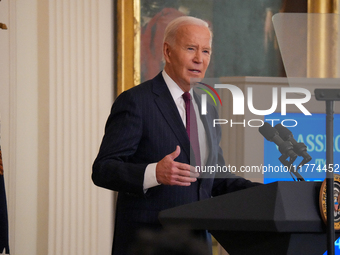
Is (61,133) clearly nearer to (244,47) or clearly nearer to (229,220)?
(244,47)

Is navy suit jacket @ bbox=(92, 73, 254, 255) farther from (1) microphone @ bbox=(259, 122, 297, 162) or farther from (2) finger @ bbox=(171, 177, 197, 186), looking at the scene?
(1) microphone @ bbox=(259, 122, 297, 162)

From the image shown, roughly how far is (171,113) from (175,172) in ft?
1.51

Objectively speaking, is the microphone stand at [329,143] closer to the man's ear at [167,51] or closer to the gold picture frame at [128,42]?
the man's ear at [167,51]

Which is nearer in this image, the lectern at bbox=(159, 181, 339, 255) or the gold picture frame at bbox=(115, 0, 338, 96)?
the lectern at bbox=(159, 181, 339, 255)

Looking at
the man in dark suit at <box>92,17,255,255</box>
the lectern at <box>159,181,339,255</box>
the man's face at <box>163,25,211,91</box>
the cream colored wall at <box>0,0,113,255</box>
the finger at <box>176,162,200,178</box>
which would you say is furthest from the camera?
Result: the cream colored wall at <box>0,0,113,255</box>

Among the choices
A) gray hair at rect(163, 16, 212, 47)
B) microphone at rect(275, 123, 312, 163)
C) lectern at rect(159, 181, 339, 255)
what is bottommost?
lectern at rect(159, 181, 339, 255)

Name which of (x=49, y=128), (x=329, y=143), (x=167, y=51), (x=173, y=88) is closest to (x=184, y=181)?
(x=329, y=143)

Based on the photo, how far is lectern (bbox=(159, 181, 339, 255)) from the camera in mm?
861

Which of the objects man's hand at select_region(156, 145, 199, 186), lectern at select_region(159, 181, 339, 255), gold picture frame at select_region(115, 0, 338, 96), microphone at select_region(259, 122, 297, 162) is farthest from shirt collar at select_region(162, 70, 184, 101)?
gold picture frame at select_region(115, 0, 338, 96)

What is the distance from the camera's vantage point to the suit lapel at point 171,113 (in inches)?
62.6

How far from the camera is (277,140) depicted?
1.00 meters

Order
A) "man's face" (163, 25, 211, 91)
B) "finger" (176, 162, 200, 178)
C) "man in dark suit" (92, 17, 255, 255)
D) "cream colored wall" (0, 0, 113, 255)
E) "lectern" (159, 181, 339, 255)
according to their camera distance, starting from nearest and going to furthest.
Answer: "lectern" (159, 181, 339, 255) < "finger" (176, 162, 200, 178) < "man in dark suit" (92, 17, 255, 255) < "man's face" (163, 25, 211, 91) < "cream colored wall" (0, 0, 113, 255)

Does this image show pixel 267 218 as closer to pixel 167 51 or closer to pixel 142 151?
pixel 142 151

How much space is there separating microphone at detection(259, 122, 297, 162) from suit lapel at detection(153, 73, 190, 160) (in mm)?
575
